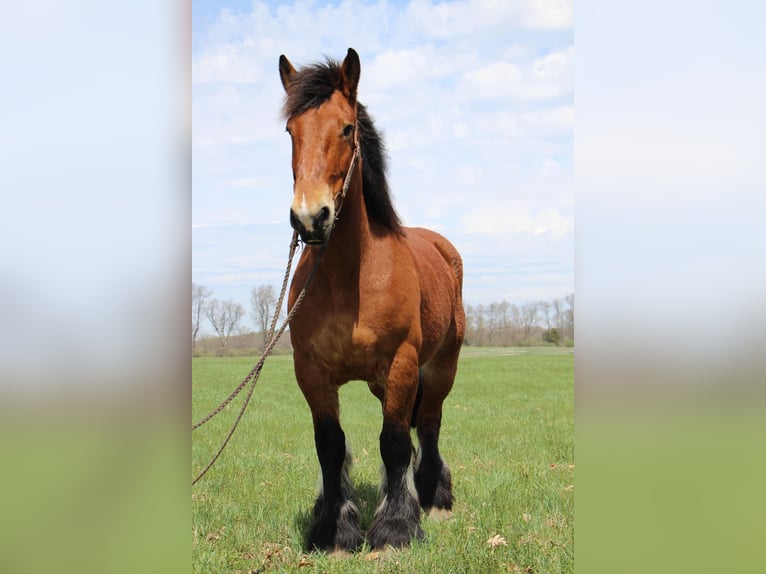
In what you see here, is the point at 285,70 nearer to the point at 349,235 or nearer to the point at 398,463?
the point at 349,235

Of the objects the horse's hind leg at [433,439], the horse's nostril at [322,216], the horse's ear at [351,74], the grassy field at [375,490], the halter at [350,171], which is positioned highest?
the horse's ear at [351,74]

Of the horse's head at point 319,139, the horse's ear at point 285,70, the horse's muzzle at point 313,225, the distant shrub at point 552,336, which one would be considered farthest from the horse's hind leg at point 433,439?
the distant shrub at point 552,336

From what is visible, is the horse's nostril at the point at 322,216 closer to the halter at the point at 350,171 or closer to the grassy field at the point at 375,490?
the halter at the point at 350,171

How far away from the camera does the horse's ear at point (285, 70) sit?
429 centimetres

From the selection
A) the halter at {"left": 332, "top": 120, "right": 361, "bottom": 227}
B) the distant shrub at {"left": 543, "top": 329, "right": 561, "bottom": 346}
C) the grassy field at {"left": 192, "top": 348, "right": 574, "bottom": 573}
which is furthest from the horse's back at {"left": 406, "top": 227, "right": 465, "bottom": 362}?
the distant shrub at {"left": 543, "top": 329, "right": 561, "bottom": 346}

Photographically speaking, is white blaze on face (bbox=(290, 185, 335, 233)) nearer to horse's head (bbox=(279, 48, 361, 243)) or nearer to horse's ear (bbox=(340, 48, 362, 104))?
horse's head (bbox=(279, 48, 361, 243))

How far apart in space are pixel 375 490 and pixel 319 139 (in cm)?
391

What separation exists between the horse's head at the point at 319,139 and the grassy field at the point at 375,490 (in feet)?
7.71

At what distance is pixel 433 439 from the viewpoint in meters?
6.08

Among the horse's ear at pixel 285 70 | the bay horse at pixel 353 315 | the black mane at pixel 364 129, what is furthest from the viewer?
the horse's ear at pixel 285 70

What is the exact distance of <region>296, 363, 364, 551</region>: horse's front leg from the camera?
184 inches

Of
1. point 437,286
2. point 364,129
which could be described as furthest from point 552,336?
point 364,129
